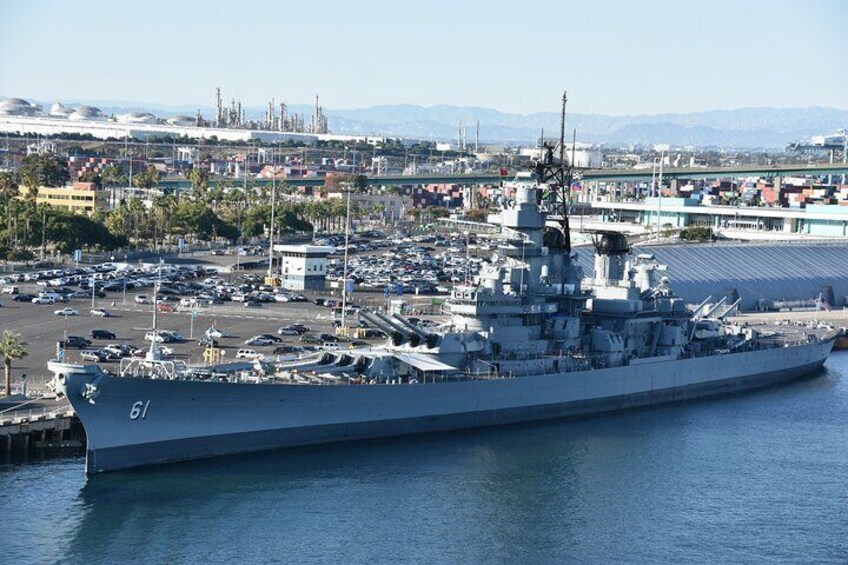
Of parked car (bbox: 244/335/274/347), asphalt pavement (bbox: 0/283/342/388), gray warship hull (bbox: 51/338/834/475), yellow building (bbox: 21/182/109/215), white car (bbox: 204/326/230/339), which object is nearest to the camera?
gray warship hull (bbox: 51/338/834/475)

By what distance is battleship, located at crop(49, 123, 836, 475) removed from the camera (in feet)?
118

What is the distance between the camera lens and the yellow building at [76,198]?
10594cm

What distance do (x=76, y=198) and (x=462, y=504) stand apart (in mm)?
77982

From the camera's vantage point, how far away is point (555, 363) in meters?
45.6

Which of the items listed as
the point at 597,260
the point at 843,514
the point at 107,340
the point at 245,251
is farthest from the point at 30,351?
the point at 245,251

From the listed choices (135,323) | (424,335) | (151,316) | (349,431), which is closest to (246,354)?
(424,335)

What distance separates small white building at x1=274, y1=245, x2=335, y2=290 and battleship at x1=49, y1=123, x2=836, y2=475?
86.9ft

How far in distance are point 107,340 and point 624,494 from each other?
24.1m

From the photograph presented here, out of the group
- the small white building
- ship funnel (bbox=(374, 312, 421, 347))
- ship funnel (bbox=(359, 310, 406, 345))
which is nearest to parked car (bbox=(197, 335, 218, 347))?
ship funnel (bbox=(359, 310, 406, 345))

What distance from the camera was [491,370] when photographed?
1704 inches

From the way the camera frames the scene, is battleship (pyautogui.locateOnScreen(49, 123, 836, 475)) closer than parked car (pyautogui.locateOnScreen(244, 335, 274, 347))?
Yes

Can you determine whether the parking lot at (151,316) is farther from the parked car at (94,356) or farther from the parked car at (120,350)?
the parked car at (120,350)

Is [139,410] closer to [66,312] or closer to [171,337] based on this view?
[171,337]

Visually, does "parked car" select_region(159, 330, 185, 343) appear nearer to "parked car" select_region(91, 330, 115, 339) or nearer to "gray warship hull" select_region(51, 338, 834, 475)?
"parked car" select_region(91, 330, 115, 339)
